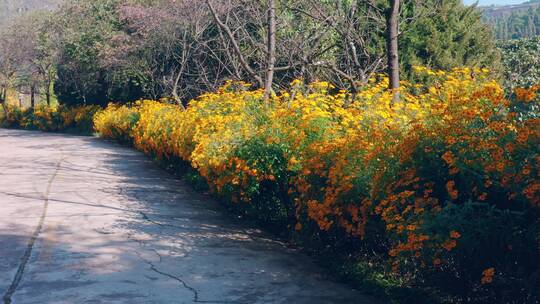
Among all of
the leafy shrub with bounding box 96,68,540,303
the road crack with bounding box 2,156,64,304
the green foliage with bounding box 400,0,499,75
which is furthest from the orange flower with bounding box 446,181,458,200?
the green foliage with bounding box 400,0,499,75

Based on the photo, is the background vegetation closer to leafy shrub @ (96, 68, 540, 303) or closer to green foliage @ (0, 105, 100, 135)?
leafy shrub @ (96, 68, 540, 303)

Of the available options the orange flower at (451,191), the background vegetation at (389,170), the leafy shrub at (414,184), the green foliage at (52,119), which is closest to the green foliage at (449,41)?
the background vegetation at (389,170)

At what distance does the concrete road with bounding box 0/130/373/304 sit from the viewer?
596cm

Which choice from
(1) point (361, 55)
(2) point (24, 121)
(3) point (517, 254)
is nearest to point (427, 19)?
(1) point (361, 55)

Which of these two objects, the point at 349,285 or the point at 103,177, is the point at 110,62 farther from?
the point at 349,285

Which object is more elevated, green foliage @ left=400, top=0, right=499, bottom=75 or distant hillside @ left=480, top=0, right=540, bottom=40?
distant hillside @ left=480, top=0, right=540, bottom=40

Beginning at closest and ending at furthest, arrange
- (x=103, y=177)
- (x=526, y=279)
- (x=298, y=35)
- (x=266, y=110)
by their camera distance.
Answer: (x=526, y=279) < (x=266, y=110) < (x=103, y=177) < (x=298, y=35)

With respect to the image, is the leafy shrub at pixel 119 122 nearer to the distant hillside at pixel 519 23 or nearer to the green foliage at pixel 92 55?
the green foliage at pixel 92 55

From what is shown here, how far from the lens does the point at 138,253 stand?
290 inches

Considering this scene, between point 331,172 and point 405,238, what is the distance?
1.38m

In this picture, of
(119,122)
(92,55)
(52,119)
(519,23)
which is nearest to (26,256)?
(119,122)

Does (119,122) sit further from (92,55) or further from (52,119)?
(52,119)

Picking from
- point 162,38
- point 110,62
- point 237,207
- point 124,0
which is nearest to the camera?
point 237,207

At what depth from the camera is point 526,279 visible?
455cm
